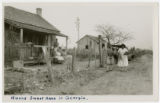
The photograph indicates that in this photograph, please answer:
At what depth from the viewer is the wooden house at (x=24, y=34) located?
8.06 metres

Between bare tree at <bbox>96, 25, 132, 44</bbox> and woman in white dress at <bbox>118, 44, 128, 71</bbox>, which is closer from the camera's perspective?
bare tree at <bbox>96, 25, 132, 44</bbox>

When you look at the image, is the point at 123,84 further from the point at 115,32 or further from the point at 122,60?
the point at 122,60

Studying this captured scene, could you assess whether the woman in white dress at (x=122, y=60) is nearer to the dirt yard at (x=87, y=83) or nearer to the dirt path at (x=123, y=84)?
the dirt yard at (x=87, y=83)

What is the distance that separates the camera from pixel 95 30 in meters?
8.12

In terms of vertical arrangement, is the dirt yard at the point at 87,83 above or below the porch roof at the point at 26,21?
below

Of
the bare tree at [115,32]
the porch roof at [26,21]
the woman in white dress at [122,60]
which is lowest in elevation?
the woman in white dress at [122,60]

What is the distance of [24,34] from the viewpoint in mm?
10539

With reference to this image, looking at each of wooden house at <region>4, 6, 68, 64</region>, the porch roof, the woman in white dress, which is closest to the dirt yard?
the woman in white dress

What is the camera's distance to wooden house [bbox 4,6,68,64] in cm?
806

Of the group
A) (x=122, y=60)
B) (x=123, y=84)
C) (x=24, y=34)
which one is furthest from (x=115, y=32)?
(x=24, y=34)

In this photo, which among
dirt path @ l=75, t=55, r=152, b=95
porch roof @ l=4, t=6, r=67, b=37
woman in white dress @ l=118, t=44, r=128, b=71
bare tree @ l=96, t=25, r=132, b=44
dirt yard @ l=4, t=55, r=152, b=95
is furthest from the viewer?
woman in white dress @ l=118, t=44, r=128, b=71

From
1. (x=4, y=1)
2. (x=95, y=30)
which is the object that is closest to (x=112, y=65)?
(x=95, y=30)

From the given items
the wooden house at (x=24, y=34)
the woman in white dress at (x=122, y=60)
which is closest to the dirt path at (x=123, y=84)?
the woman in white dress at (x=122, y=60)

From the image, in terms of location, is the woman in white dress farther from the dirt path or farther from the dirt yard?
the dirt path
